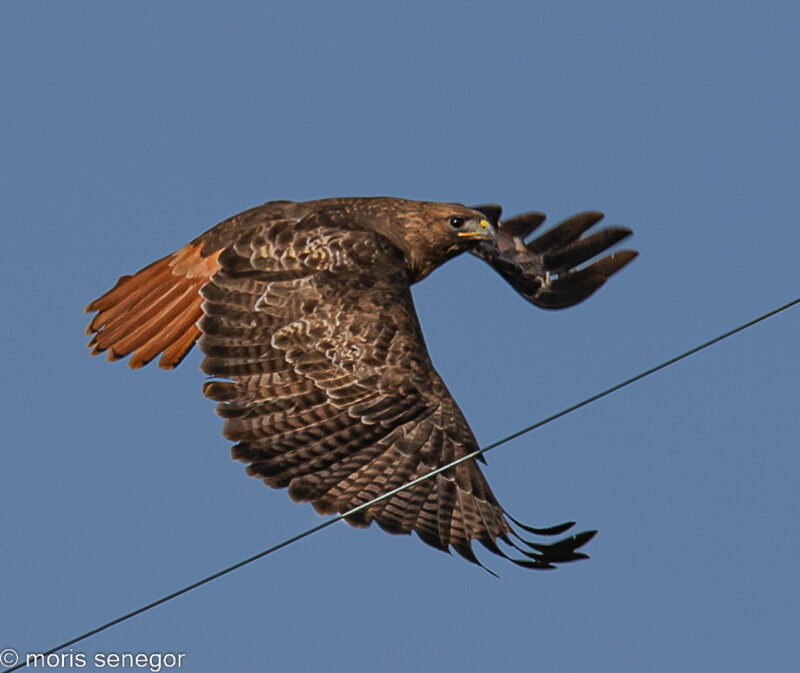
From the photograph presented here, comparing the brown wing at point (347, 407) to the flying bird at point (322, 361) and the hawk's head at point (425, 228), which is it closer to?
the flying bird at point (322, 361)

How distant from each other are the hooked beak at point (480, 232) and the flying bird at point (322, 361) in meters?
0.64

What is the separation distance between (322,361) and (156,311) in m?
1.47

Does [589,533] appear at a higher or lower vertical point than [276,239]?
lower

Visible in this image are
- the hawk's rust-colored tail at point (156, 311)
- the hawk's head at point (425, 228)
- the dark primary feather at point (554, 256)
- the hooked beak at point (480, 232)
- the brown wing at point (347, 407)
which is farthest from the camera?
the dark primary feather at point (554, 256)

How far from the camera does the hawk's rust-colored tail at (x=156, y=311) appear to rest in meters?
10.3

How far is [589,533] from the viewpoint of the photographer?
364 inches

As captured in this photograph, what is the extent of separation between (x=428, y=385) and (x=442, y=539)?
36.8 inches

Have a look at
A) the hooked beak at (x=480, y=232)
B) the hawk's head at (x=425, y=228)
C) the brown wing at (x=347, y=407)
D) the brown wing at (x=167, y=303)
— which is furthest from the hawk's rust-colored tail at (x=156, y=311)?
the hooked beak at (x=480, y=232)

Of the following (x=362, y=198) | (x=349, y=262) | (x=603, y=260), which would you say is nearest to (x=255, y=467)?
(x=349, y=262)

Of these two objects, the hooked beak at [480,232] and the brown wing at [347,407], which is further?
the hooked beak at [480,232]

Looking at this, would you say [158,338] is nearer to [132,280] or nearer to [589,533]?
[132,280]

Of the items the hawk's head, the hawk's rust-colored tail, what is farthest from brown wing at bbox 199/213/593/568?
the hawk's head

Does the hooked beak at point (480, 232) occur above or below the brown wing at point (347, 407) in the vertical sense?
above

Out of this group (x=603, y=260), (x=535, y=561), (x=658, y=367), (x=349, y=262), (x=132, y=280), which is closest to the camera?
(x=658, y=367)
